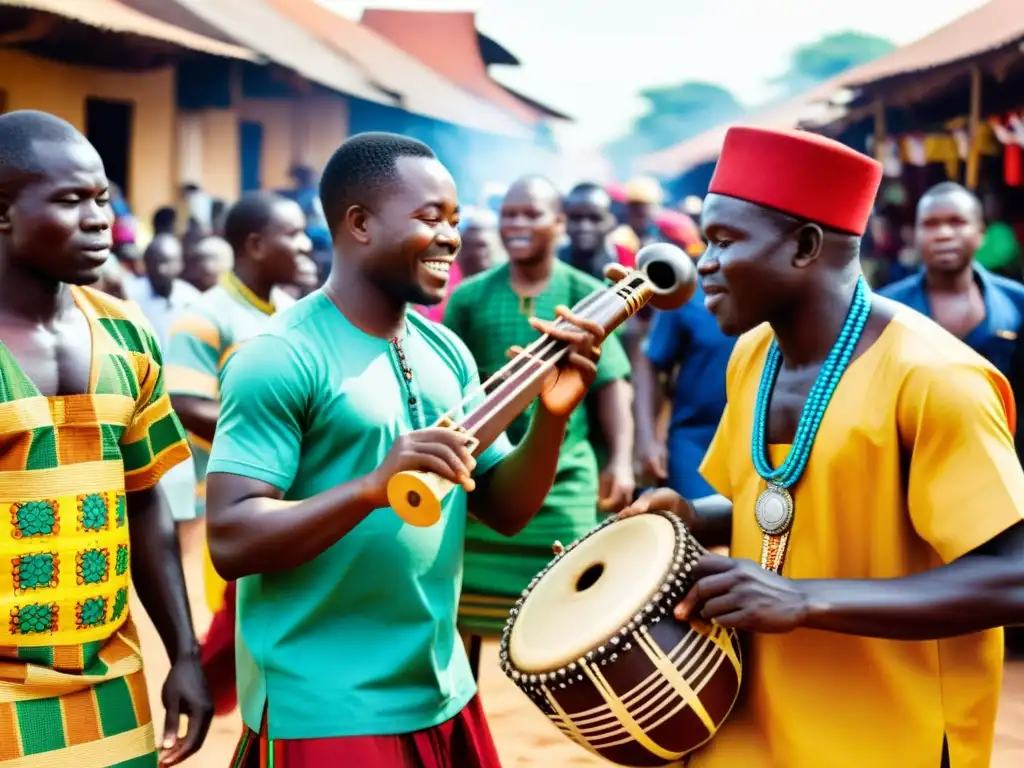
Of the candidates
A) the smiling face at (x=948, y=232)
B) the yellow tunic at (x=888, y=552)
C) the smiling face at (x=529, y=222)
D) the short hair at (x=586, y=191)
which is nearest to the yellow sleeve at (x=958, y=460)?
the yellow tunic at (x=888, y=552)

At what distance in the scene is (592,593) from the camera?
2.64 metres

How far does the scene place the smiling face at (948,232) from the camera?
21.9 feet

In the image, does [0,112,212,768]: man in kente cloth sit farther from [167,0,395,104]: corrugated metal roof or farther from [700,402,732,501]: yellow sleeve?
[167,0,395,104]: corrugated metal roof

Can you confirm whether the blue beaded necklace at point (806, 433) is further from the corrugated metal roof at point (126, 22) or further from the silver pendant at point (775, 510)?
the corrugated metal roof at point (126, 22)

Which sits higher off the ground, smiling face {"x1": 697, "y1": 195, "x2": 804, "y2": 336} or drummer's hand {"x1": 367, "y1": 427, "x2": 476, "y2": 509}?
smiling face {"x1": 697, "y1": 195, "x2": 804, "y2": 336}

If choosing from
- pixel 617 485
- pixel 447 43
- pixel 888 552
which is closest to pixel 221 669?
pixel 617 485

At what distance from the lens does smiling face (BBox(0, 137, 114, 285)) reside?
8.87 ft

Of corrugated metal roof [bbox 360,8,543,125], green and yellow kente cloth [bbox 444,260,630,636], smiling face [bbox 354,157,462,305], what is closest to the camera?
smiling face [bbox 354,157,462,305]

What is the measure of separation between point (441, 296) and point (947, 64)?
1039cm

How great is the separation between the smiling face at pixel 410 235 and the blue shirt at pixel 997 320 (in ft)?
13.6

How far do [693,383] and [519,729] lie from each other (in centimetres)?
181

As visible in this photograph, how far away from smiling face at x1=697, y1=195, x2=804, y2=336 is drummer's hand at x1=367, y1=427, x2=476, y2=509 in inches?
26.4

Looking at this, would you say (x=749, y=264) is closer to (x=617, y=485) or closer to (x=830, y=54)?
(x=617, y=485)

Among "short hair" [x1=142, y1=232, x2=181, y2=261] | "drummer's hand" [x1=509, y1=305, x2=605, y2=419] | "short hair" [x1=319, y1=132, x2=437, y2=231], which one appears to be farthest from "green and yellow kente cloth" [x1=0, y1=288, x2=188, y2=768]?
"short hair" [x1=142, y1=232, x2=181, y2=261]
